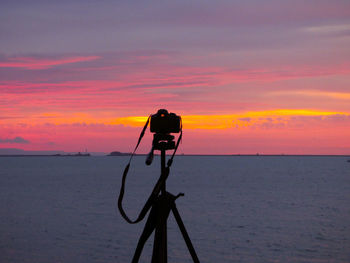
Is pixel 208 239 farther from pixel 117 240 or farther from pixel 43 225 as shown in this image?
pixel 43 225

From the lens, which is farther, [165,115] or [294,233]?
[294,233]

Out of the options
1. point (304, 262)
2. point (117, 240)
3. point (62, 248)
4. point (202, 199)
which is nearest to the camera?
point (304, 262)

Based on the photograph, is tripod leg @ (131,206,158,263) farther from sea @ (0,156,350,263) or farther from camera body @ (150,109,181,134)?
sea @ (0,156,350,263)

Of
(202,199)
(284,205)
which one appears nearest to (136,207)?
(202,199)

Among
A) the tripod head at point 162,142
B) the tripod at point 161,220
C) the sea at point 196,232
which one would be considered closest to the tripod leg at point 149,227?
the tripod at point 161,220

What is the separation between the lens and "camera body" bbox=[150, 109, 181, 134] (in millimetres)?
4305

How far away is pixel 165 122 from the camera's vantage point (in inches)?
170

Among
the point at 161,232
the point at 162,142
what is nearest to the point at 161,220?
the point at 161,232

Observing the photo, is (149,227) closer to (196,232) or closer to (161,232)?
(161,232)

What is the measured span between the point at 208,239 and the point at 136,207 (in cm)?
2119

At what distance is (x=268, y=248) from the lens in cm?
2845

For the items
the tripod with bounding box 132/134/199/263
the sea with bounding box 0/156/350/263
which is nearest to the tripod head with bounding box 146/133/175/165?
the tripod with bounding box 132/134/199/263

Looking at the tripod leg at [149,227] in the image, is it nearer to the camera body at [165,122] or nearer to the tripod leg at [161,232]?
the tripod leg at [161,232]

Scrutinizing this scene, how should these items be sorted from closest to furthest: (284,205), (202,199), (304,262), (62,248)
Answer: (304,262), (62,248), (284,205), (202,199)
